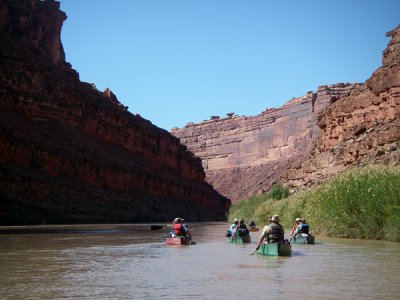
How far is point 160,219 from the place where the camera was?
283ft

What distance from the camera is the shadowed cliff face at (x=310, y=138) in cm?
4891

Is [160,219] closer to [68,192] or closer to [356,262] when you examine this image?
[68,192]

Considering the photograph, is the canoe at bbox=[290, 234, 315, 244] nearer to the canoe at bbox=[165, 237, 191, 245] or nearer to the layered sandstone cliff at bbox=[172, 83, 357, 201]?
the canoe at bbox=[165, 237, 191, 245]

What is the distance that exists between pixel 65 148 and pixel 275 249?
59662 millimetres

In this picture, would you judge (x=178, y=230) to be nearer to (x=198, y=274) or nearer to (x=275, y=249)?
(x=275, y=249)

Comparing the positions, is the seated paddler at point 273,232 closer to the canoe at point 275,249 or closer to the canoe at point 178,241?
the canoe at point 275,249

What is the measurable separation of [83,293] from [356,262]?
924cm

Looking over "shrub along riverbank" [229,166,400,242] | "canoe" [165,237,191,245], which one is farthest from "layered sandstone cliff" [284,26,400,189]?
"canoe" [165,237,191,245]

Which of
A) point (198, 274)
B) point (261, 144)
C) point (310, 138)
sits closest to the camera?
point (198, 274)

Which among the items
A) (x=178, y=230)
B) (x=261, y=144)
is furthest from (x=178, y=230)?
(x=261, y=144)

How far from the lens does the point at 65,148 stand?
247ft

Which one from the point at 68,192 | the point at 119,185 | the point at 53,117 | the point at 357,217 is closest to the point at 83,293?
the point at 357,217

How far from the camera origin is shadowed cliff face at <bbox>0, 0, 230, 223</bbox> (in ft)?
201

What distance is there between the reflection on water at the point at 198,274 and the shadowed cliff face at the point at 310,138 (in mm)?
22411
